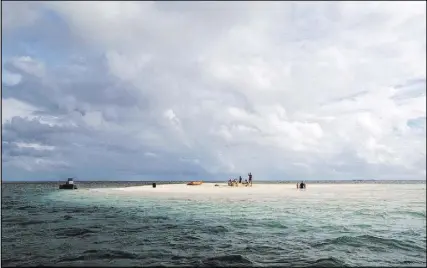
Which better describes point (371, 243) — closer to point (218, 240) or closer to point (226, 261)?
point (218, 240)

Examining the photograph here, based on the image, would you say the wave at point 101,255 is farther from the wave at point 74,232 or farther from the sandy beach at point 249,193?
the sandy beach at point 249,193

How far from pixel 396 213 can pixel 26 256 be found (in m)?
31.3

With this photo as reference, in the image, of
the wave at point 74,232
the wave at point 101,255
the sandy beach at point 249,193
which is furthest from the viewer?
the sandy beach at point 249,193

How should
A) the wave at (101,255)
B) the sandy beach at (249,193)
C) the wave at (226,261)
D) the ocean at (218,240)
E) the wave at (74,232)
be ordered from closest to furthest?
the wave at (226,261) < the wave at (101,255) < the ocean at (218,240) < the wave at (74,232) < the sandy beach at (249,193)

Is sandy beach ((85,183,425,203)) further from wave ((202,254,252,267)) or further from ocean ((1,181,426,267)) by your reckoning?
wave ((202,254,252,267))

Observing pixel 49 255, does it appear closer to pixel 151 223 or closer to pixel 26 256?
pixel 26 256

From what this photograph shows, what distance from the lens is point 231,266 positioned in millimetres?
15875

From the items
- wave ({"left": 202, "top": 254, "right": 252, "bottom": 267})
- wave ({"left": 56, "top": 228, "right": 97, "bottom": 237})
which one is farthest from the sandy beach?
wave ({"left": 202, "top": 254, "right": 252, "bottom": 267})

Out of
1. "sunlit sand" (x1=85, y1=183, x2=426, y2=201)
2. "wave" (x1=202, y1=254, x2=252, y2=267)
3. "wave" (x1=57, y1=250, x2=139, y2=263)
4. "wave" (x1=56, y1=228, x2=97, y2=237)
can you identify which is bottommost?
"wave" (x1=202, y1=254, x2=252, y2=267)

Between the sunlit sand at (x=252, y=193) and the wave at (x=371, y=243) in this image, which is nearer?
the wave at (x=371, y=243)

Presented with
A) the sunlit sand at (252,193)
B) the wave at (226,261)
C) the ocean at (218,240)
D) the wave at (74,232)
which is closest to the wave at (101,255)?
the ocean at (218,240)

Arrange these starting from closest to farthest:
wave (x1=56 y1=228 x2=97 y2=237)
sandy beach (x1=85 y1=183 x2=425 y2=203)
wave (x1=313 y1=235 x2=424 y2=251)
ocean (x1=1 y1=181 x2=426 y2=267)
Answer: ocean (x1=1 y1=181 x2=426 y2=267)
wave (x1=313 y1=235 x2=424 y2=251)
wave (x1=56 y1=228 x2=97 y2=237)
sandy beach (x1=85 y1=183 x2=425 y2=203)

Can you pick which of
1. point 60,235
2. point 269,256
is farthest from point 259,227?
point 60,235

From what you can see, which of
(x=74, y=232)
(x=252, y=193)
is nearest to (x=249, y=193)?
(x=252, y=193)
